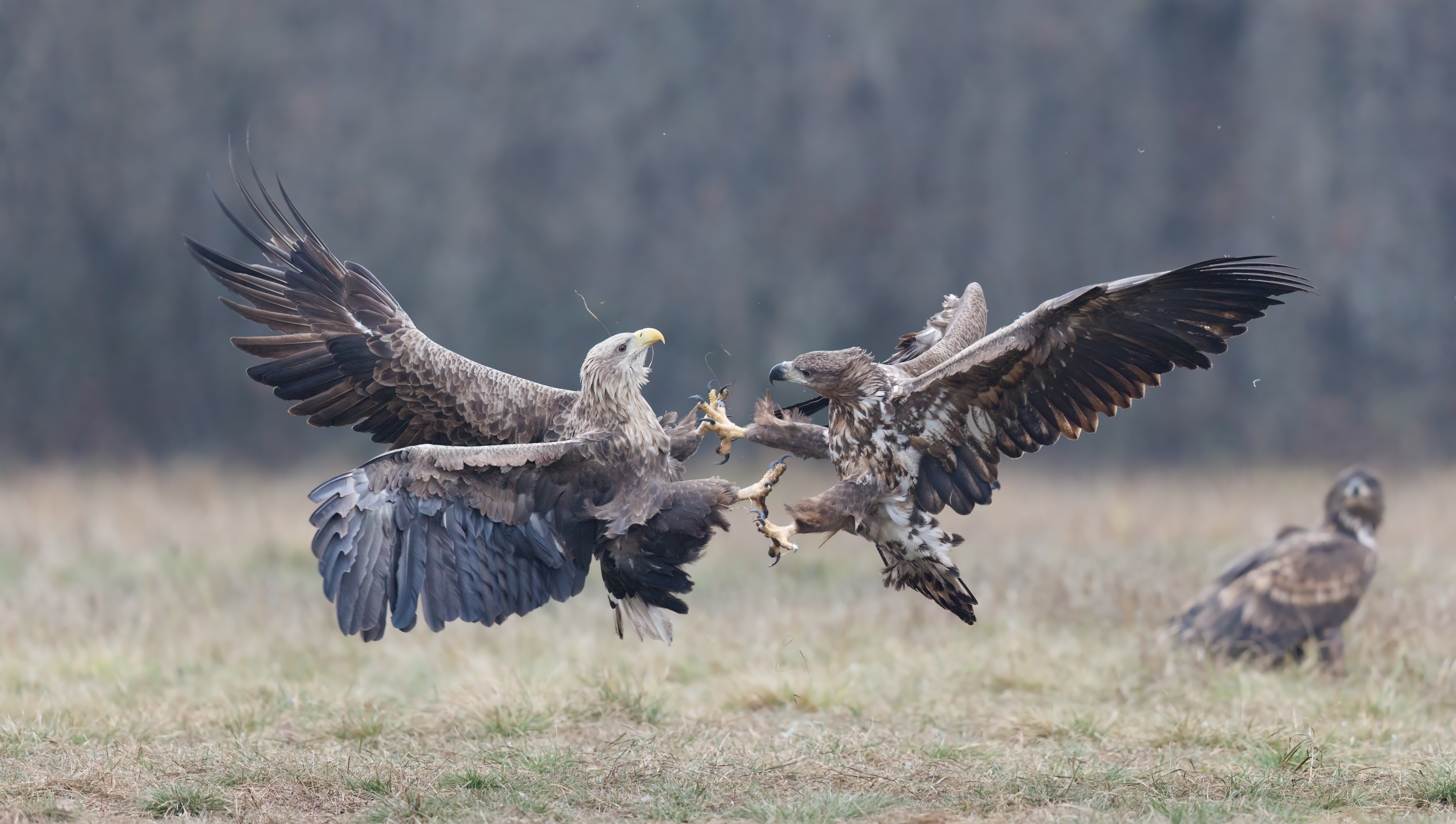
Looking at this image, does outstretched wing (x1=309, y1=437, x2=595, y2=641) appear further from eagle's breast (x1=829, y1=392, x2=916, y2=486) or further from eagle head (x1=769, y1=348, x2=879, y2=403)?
eagle's breast (x1=829, y1=392, x2=916, y2=486)

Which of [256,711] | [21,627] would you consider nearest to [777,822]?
[256,711]

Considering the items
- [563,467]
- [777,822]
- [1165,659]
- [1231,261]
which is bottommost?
[777,822]

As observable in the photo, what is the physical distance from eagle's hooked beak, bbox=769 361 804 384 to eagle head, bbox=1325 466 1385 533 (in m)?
4.59

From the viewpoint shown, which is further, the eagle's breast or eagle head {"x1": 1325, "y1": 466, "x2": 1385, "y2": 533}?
eagle head {"x1": 1325, "y1": 466, "x2": 1385, "y2": 533}

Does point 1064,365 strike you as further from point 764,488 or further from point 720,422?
point 720,422

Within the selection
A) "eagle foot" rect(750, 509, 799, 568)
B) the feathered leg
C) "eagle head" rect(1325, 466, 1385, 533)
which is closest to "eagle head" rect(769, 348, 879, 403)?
"eagle foot" rect(750, 509, 799, 568)

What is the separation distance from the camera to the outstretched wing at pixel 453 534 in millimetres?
4203

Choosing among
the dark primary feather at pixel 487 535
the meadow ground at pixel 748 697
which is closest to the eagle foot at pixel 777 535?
the dark primary feather at pixel 487 535

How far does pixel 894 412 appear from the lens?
473 centimetres

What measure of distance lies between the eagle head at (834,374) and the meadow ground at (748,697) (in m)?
0.90

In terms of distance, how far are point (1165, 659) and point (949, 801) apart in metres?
2.99

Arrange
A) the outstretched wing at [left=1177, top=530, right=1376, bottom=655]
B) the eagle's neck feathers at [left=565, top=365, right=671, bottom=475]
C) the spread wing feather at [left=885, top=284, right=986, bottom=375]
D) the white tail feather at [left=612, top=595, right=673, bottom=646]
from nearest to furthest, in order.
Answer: the eagle's neck feathers at [left=565, top=365, right=671, bottom=475], the white tail feather at [left=612, top=595, right=673, bottom=646], the spread wing feather at [left=885, top=284, right=986, bottom=375], the outstretched wing at [left=1177, top=530, right=1376, bottom=655]

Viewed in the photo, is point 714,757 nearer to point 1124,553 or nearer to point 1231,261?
point 1231,261

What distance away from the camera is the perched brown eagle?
6980 millimetres
